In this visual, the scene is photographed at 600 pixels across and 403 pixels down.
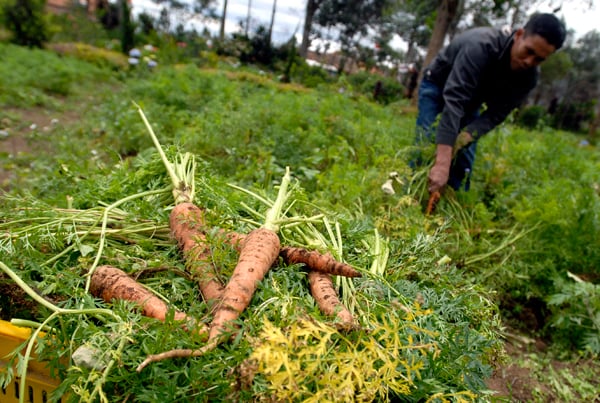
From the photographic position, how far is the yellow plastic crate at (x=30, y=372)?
3.82 feet

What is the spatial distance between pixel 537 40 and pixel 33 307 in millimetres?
3139

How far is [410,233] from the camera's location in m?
1.97

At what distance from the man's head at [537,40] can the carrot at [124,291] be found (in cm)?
283

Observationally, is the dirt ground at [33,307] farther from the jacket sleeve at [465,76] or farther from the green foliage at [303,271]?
the jacket sleeve at [465,76]

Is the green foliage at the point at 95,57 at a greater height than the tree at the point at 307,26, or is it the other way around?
the tree at the point at 307,26

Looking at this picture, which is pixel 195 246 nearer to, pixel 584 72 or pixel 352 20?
pixel 352 20

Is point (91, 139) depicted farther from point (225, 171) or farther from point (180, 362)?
point (180, 362)

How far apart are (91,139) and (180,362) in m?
4.19

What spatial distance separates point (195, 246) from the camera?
4.42 feet

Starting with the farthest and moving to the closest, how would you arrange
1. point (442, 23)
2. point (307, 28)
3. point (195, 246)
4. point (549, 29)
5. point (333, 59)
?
1. point (333, 59)
2. point (307, 28)
3. point (442, 23)
4. point (549, 29)
5. point (195, 246)

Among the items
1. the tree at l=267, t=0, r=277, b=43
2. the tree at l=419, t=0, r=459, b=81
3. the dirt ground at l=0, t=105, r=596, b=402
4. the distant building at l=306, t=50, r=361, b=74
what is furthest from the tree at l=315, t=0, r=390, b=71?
the dirt ground at l=0, t=105, r=596, b=402

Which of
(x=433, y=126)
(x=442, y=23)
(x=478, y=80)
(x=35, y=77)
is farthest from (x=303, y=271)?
(x=442, y=23)

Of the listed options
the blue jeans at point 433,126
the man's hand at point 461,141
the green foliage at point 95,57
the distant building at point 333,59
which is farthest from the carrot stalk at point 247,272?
the distant building at point 333,59

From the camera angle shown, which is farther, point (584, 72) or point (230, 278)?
point (584, 72)
